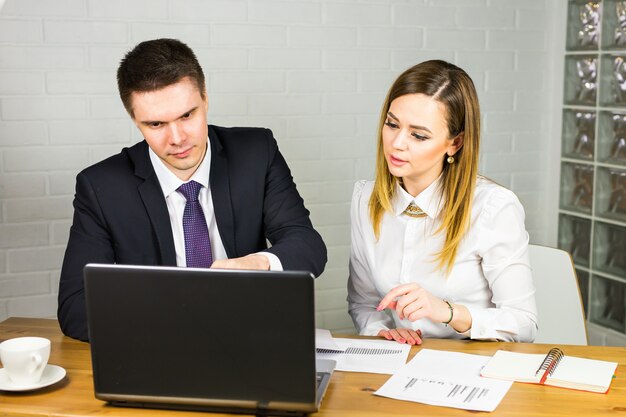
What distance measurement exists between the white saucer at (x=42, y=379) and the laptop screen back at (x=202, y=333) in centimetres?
18

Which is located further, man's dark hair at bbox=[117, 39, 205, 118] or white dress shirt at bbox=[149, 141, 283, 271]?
white dress shirt at bbox=[149, 141, 283, 271]

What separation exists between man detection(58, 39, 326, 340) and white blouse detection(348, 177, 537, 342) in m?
0.16

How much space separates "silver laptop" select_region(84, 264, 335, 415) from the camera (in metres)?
1.35

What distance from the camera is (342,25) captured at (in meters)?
3.45

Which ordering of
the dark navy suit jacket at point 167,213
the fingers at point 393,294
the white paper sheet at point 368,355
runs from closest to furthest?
1. the white paper sheet at point 368,355
2. the fingers at point 393,294
3. the dark navy suit jacket at point 167,213

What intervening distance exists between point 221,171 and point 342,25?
139 centimetres

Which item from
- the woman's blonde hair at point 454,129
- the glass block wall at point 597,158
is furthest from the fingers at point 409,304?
the glass block wall at point 597,158

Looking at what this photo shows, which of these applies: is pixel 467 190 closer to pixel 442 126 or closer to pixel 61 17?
pixel 442 126

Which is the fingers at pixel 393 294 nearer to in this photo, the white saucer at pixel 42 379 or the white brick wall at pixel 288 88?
the white saucer at pixel 42 379

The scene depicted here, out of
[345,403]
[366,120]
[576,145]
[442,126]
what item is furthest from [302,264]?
[576,145]

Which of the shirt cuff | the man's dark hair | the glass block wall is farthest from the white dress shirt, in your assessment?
the glass block wall

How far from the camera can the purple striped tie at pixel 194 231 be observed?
2.23 metres

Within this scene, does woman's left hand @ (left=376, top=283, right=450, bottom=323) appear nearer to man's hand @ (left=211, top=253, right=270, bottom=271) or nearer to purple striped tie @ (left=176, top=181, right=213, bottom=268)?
man's hand @ (left=211, top=253, right=270, bottom=271)

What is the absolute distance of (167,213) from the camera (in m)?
2.19
